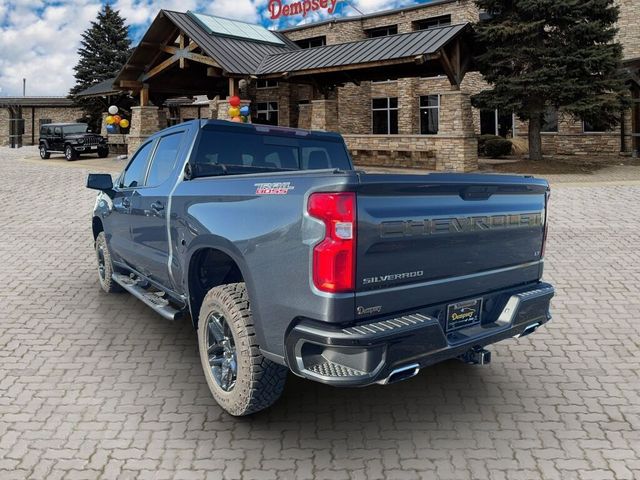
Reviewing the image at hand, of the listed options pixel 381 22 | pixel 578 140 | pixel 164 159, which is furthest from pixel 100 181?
pixel 381 22

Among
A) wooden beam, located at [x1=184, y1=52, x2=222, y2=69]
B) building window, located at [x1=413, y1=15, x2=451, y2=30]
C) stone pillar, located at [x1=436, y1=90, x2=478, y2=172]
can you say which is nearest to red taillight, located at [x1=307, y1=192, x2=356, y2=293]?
stone pillar, located at [x1=436, y1=90, x2=478, y2=172]

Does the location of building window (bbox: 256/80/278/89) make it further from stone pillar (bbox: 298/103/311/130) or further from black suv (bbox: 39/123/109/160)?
black suv (bbox: 39/123/109/160)

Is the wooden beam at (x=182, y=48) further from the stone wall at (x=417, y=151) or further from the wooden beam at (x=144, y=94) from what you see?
the stone wall at (x=417, y=151)

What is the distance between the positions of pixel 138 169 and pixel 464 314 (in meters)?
3.82

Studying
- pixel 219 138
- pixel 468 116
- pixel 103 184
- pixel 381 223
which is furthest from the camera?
pixel 468 116

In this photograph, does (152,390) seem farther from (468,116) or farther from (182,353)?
(468,116)

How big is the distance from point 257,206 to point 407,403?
5.99ft

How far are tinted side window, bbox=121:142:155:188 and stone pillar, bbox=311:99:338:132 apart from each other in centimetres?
1947

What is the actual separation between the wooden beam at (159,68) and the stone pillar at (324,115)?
7.29 metres

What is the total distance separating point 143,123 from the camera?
30.7 m

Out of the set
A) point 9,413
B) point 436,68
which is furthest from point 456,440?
point 436,68

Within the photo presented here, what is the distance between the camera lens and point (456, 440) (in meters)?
3.70

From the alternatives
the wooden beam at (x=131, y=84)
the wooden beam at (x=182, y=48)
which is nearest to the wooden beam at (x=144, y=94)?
the wooden beam at (x=131, y=84)

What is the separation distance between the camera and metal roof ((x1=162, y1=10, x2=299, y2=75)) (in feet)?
83.6
